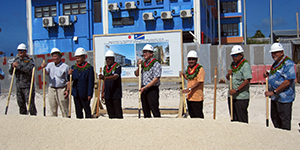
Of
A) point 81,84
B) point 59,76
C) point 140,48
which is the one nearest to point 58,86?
point 59,76

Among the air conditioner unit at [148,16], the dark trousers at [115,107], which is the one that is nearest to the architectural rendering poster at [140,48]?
the dark trousers at [115,107]

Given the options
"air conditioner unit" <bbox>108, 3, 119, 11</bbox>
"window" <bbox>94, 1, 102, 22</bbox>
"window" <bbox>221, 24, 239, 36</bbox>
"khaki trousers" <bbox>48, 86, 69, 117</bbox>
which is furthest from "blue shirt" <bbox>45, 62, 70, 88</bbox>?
"window" <bbox>221, 24, 239, 36</bbox>

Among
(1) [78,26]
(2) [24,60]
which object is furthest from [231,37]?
(2) [24,60]

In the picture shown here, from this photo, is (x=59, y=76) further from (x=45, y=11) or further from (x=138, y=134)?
(x=45, y=11)

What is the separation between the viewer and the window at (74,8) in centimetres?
2598

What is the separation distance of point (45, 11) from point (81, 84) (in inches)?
948

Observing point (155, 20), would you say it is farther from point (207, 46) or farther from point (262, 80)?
point (262, 80)

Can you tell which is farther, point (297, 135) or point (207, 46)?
point (207, 46)

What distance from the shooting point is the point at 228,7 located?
37.1 meters

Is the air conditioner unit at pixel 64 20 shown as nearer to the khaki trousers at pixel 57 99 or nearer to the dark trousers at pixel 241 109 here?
the khaki trousers at pixel 57 99

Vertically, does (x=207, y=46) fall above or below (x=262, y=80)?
above

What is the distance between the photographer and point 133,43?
24.0 ft

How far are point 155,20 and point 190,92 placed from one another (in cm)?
1946

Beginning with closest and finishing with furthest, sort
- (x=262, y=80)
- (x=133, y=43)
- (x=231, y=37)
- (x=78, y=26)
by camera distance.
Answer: (x=133, y=43) → (x=262, y=80) → (x=78, y=26) → (x=231, y=37)
